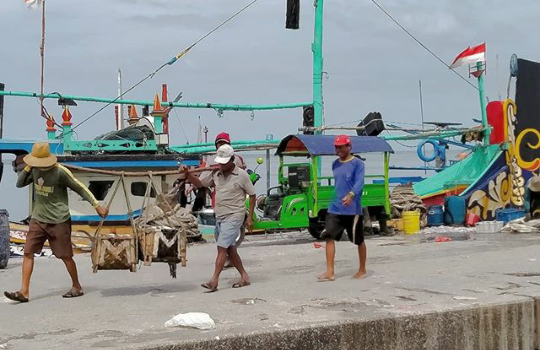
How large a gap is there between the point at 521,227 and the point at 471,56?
4.78 m

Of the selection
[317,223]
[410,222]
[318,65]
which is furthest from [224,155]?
[318,65]

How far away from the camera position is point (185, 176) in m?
7.81

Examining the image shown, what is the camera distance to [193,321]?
5.38m

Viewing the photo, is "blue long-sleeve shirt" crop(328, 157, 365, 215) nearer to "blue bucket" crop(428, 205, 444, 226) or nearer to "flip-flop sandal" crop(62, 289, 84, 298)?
"flip-flop sandal" crop(62, 289, 84, 298)

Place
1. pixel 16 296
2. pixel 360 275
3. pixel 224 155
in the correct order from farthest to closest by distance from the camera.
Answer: pixel 360 275, pixel 224 155, pixel 16 296

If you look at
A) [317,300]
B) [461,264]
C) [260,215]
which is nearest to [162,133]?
[260,215]

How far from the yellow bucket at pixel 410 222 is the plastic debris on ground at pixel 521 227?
1.76 meters

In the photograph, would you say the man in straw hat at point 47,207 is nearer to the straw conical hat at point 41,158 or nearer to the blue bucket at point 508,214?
the straw conical hat at point 41,158

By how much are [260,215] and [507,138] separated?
647cm

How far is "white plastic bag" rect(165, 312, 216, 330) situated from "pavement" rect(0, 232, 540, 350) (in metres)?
0.07

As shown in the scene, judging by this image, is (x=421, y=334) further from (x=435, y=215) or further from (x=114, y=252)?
(x=435, y=215)

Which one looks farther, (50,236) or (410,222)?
(410,222)

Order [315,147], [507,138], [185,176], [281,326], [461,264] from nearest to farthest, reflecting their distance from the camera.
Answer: [281,326] → [185,176] → [461,264] → [315,147] → [507,138]

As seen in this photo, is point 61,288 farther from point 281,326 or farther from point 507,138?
point 507,138
